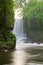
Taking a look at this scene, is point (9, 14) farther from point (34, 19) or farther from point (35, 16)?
point (34, 19)

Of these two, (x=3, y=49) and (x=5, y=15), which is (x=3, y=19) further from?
(x=3, y=49)

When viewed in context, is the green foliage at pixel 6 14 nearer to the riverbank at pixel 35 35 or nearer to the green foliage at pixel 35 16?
the riverbank at pixel 35 35

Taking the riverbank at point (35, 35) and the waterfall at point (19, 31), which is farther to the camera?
the waterfall at point (19, 31)

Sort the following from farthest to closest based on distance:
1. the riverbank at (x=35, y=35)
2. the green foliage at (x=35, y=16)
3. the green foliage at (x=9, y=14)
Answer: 1. the green foliage at (x=35, y=16)
2. the riverbank at (x=35, y=35)
3. the green foliage at (x=9, y=14)

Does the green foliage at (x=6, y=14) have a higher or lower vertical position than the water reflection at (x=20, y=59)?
higher

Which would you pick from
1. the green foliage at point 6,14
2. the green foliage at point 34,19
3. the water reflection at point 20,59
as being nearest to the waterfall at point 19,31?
the green foliage at point 34,19

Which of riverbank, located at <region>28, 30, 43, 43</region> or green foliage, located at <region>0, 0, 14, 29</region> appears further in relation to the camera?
riverbank, located at <region>28, 30, 43, 43</region>

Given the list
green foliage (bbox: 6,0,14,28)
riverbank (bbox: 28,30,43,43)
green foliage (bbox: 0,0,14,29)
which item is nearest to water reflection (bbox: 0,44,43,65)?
green foliage (bbox: 0,0,14,29)

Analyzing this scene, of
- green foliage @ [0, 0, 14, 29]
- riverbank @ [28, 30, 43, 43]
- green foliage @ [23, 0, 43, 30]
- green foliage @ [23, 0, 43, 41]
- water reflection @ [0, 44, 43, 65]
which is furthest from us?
green foliage @ [23, 0, 43, 30]

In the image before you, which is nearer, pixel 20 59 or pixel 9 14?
pixel 20 59

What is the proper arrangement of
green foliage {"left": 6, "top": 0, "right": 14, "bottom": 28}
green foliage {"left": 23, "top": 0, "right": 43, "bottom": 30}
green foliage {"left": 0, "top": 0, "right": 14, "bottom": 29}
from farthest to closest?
green foliage {"left": 23, "top": 0, "right": 43, "bottom": 30} < green foliage {"left": 6, "top": 0, "right": 14, "bottom": 28} < green foliage {"left": 0, "top": 0, "right": 14, "bottom": 29}

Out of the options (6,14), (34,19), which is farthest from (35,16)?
(6,14)

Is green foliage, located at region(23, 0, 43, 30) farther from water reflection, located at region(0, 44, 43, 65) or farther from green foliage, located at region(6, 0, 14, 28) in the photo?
water reflection, located at region(0, 44, 43, 65)

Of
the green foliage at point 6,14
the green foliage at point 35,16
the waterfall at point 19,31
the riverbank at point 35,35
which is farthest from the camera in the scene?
the green foliage at point 35,16
